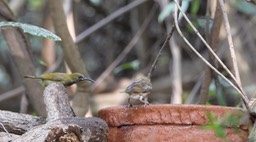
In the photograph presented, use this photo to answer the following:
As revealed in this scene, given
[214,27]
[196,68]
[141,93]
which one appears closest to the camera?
[141,93]

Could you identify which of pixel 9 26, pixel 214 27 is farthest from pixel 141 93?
pixel 214 27

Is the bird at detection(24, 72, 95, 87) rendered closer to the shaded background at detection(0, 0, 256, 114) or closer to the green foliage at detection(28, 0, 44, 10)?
the shaded background at detection(0, 0, 256, 114)

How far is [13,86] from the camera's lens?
4547 mm

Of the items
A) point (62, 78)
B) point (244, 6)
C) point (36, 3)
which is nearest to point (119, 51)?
point (36, 3)

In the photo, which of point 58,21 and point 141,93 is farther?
point 58,21

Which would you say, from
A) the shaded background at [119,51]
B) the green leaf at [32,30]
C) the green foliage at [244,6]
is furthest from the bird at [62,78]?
the shaded background at [119,51]

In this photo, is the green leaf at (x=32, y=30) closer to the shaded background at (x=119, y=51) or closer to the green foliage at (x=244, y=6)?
the green foliage at (x=244, y=6)

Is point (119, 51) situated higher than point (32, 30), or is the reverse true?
point (32, 30)

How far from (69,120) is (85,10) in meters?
3.11

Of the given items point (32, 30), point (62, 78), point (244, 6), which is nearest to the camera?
point (32, 30)

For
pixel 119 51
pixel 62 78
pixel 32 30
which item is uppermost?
pixel 32 30

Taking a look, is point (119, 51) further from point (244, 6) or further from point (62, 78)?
point (62, 78)

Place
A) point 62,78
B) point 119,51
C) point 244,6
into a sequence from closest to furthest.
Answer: point 62,78
point 244,6
point 119,51

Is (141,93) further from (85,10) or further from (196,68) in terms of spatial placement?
(85,10)
